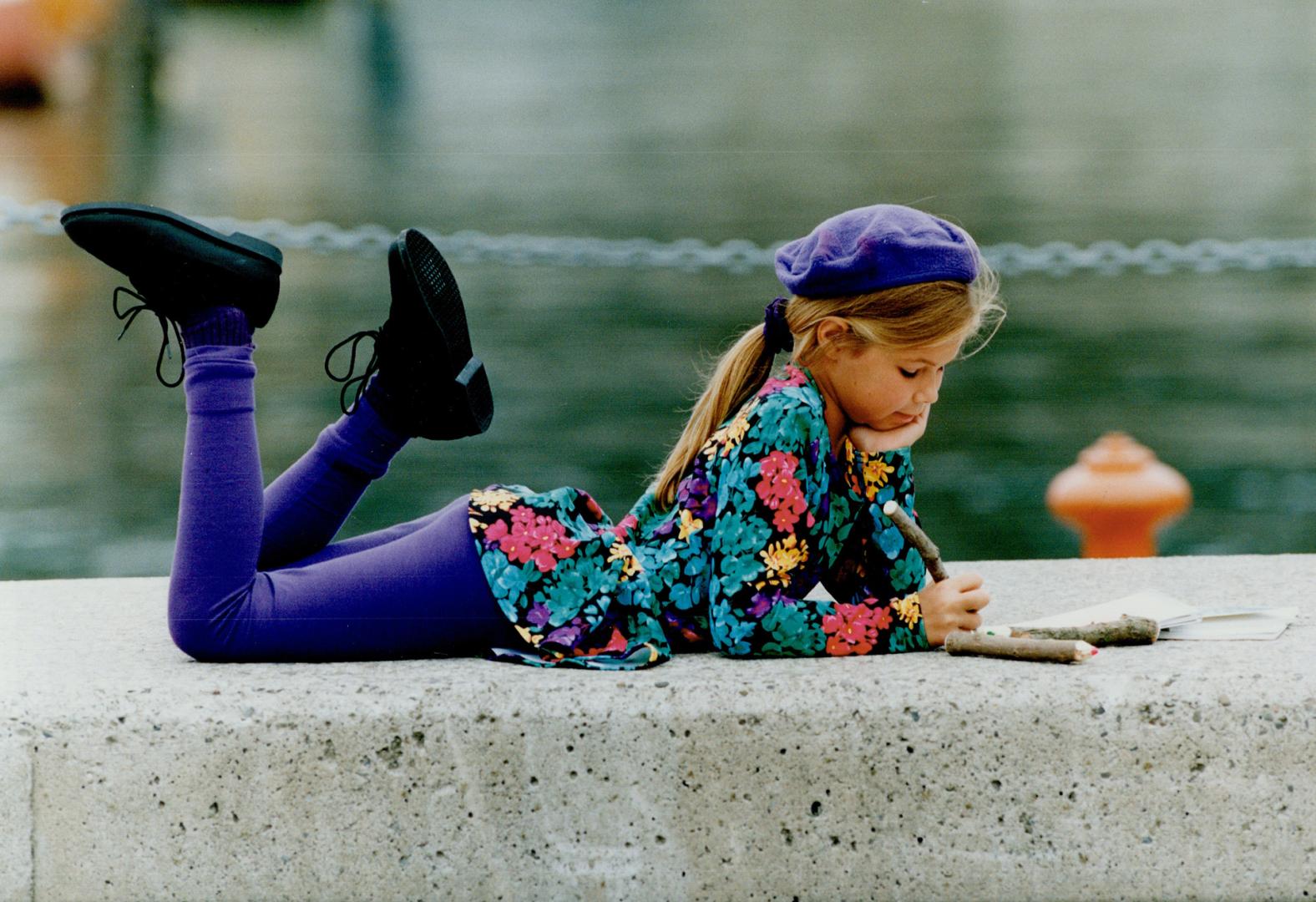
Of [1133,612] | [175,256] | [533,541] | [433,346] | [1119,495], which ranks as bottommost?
[1119,495]

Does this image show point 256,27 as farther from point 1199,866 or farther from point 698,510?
point 1199,866

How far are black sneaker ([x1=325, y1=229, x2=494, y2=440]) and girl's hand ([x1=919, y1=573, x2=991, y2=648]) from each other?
0.63m

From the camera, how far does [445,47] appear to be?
4137mm

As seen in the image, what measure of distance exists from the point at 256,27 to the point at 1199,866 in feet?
12.2

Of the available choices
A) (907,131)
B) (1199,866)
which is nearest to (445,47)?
(907,131)

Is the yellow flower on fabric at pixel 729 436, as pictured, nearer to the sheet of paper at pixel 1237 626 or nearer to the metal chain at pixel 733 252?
the sheet of paper at pixel 1237 626

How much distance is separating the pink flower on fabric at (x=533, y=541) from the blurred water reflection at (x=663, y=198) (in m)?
1.81

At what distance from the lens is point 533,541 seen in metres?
1.86

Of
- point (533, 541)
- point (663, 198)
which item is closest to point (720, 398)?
point (533, 541)

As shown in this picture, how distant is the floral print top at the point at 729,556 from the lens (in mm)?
1769

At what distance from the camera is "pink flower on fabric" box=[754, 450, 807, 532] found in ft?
5.78

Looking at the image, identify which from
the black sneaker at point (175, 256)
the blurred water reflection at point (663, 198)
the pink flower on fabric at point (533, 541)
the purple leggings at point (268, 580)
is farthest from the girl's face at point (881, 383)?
the blurred water reflection at point (663, 198)

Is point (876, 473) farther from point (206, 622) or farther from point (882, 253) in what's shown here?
point (206, 622)

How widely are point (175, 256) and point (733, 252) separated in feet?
7.97
